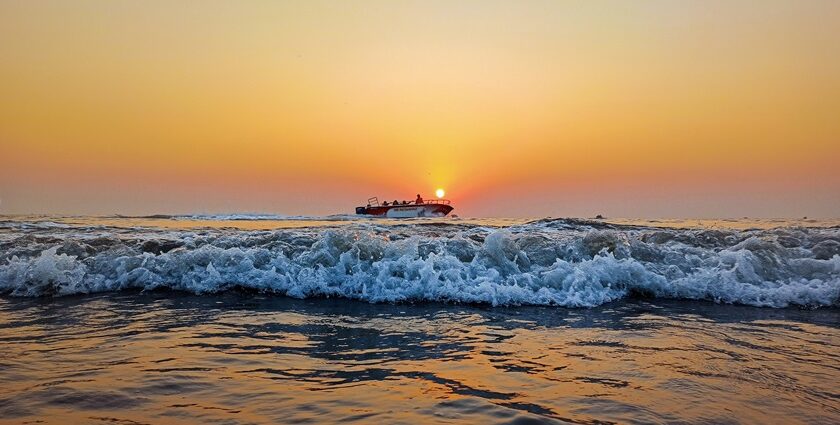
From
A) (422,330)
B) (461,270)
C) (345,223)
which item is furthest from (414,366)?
(345,223)

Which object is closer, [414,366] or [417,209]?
[414,366]

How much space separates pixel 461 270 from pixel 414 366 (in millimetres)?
4680

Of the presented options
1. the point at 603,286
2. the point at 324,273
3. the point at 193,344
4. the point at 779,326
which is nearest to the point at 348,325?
the point at 193,344

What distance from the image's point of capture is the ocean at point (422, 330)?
3.55 m

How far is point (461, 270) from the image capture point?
9.12 m

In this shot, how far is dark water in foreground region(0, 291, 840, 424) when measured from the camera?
341 centimetres

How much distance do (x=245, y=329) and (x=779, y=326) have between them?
21.4 ft

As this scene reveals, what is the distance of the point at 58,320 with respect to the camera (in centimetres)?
660

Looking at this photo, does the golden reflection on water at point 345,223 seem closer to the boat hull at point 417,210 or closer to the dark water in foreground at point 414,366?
the dark water in foreground at point 414,366

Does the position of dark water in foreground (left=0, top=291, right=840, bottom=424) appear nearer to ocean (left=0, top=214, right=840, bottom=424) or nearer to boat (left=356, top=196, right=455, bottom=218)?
ocean (left=0, top=214, right=840, bottom=424)

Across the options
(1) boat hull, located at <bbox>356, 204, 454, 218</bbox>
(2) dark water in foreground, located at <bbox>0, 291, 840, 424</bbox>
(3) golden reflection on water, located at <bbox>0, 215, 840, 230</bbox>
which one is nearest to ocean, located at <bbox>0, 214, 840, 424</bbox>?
(2) dark water in foreground, located at <bbox>0, 291, 840, 424</bbox>

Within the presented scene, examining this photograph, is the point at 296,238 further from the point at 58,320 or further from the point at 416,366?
the point at 416,366

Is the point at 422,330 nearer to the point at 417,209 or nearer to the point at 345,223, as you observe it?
the point at 345,223

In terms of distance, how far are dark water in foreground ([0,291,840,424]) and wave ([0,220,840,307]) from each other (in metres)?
1.07
